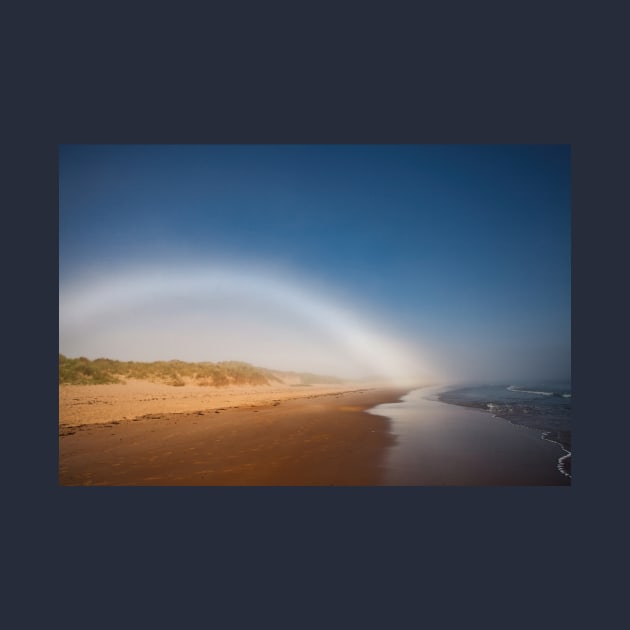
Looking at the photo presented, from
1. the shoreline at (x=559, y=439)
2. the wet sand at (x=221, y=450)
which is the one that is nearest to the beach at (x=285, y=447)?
the wet sand at (x=221, y=450)

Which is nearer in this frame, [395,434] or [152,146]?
[152,146]

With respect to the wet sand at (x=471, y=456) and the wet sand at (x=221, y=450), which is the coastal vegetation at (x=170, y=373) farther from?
A: the wet sand at (x=471, y=456)

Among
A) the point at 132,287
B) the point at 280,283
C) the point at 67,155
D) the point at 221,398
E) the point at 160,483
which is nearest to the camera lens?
the point at 160,483

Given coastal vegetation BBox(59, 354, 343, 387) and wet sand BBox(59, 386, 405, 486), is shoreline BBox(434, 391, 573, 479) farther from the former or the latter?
coastal vegetation BBox(59, 354, 343, 387)

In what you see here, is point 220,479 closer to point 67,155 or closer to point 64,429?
point 64,429

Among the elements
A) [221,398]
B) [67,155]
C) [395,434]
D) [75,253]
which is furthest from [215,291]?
[221,398]
